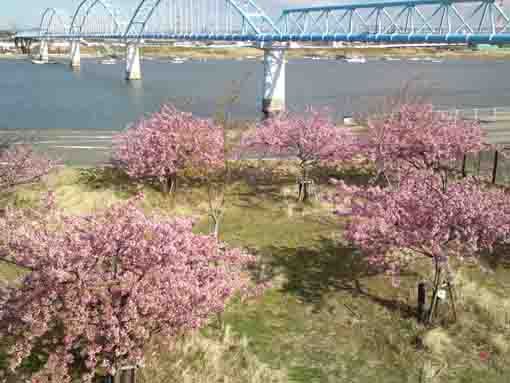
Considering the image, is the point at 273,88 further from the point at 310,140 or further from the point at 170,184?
the point at 170,184

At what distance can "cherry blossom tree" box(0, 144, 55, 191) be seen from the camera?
15297mm

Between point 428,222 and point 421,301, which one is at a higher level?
point 428,222

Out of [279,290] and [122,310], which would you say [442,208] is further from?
[122,310]

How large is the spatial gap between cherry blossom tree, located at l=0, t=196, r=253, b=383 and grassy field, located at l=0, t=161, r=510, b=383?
188cm

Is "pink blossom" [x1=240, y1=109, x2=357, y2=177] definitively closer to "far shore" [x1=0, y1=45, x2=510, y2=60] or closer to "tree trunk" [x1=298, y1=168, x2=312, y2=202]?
"tree trunk" [x1=298, y1=168, x2=312, y2=202]

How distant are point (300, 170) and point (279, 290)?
11.1m

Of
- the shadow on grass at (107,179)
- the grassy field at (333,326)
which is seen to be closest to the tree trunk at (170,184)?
the shadow on grass at (107,179)

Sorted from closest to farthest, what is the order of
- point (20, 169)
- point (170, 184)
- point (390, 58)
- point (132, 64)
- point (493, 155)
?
point (20, 169), point (170, 184), point (493, 155), point (132, 64), point (390, 58)

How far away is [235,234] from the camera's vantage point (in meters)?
16.0

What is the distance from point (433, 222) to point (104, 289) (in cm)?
633

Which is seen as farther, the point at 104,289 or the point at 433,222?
the point at 433,222

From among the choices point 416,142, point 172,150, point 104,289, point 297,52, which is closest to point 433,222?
point 104,289

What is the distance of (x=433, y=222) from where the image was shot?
34.0 feet

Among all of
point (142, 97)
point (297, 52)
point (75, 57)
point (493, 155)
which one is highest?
point (297, 52)
